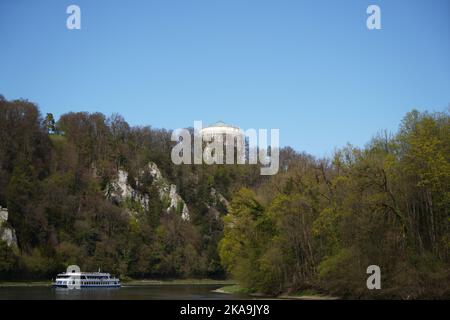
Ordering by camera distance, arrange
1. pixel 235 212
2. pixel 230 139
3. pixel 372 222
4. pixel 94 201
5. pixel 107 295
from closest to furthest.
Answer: pixel 372 222
pixel 107 295
pixel 235 212
pixel 94 201
pixel 230 139

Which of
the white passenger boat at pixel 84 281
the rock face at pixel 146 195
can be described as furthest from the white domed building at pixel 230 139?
the white passenger boat at pixel 84 281

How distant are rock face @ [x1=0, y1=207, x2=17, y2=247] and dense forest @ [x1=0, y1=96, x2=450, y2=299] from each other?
7.60 feet

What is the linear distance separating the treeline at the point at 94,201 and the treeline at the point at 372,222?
59.0 meters

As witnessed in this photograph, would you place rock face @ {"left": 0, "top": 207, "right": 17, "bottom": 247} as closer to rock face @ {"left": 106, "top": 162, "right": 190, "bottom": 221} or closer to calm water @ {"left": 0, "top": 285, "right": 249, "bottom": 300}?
calm water @ {"left": 0, "top": 285, "right": 249, "bottom": 300}

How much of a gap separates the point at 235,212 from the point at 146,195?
249ft

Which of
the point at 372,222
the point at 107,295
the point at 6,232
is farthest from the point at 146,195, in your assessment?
the point at 372,222

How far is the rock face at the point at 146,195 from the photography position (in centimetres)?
15100

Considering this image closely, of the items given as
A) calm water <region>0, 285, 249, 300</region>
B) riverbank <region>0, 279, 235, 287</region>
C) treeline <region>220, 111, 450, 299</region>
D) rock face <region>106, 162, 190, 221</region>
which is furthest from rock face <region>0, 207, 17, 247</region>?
treeline <region>220, 111, 450, 299</region>

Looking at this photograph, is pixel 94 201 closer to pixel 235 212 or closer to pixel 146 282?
pixel 146 282

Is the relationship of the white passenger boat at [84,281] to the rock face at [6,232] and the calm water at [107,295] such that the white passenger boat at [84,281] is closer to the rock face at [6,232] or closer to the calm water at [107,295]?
the calm water at [107,295]

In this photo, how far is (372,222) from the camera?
58.1 m
